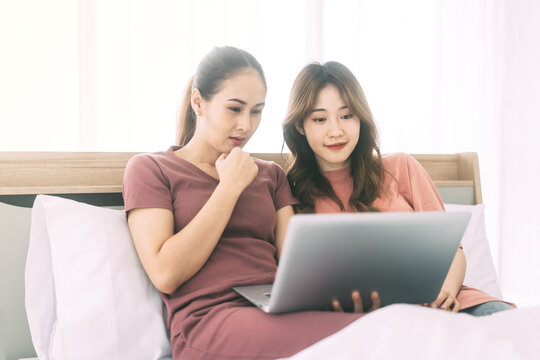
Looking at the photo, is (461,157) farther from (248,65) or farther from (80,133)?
(80,133)

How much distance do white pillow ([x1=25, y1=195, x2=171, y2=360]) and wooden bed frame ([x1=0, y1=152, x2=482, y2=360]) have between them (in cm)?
12

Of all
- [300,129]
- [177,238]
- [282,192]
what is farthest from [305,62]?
[177,238]

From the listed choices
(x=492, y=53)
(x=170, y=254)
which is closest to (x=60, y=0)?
(x=170, y=254)

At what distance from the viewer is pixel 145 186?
3.78 ft

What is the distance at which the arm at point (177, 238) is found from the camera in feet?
3.49

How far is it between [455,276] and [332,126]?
0.55 metres

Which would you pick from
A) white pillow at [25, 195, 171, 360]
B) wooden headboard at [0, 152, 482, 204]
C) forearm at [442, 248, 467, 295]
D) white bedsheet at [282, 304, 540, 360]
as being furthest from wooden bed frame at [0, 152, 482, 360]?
white bedsheet at [282, 304, 540, 360]

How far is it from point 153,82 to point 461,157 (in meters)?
1.38

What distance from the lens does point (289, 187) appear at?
146cm

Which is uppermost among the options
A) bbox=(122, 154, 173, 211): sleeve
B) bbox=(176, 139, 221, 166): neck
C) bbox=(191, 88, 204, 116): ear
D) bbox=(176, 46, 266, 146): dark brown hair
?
bbox=(176, 46, 266, 146): dark brown hair

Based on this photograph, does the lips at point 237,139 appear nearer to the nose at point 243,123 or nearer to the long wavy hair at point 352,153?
the nose at point 243,123

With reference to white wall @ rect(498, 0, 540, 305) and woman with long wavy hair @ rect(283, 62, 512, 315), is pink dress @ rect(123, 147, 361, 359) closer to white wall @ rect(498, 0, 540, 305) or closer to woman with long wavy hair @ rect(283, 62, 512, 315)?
woman with long wavy hair @ rect(283, 62, 512, 315)

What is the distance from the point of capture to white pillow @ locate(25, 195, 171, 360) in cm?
109

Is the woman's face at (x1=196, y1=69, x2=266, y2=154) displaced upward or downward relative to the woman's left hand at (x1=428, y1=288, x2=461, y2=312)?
upward
